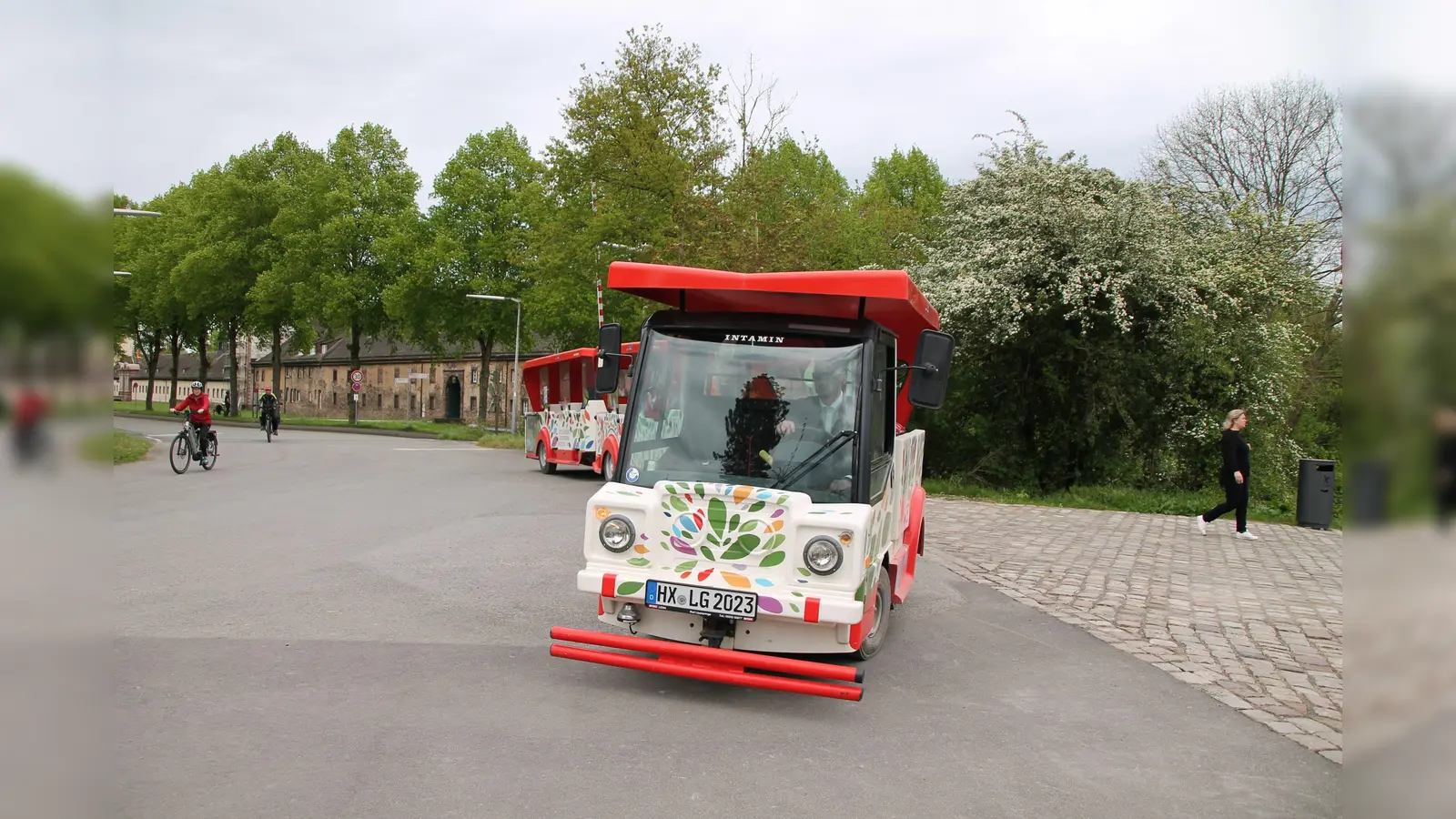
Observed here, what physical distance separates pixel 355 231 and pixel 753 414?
45831 millimetres

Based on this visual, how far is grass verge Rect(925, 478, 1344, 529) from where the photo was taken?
18797 mm

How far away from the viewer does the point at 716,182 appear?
2541cm

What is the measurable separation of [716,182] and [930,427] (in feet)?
25.8

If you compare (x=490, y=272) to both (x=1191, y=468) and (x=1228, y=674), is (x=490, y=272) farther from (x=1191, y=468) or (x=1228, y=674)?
(x=1228, y=674)

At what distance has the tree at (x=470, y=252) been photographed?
4475cm

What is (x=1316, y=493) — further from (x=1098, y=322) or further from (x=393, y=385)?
(x=393, y=385)

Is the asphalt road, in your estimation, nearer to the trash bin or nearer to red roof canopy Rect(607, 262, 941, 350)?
red roof canopy Rect(607, 262, 941, 350)

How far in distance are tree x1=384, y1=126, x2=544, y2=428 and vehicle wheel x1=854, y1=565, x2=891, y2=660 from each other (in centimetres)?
3890

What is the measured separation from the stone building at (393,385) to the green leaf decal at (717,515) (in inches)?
2523

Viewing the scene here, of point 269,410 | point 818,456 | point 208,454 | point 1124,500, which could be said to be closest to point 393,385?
point 269,410

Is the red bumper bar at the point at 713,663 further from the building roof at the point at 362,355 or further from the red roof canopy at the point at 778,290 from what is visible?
the building roof at the point at 362,355

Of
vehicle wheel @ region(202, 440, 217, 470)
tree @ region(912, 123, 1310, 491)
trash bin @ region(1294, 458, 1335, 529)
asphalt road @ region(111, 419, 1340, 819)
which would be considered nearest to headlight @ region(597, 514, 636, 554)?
asphalt road @ region(111, 419, 1340, 819)

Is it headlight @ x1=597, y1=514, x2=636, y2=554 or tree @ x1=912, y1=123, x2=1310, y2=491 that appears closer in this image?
headlight @ x1=597, y1=514, x2=636, y2=554
